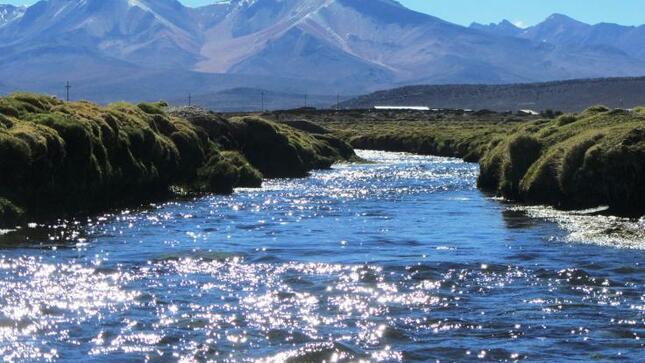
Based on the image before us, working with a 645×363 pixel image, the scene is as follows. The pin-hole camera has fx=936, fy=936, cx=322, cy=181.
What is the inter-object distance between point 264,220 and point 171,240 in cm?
678

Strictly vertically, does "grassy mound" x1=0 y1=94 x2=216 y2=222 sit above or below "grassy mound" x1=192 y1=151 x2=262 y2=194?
above

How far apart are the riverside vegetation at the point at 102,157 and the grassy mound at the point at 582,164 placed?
15.3m

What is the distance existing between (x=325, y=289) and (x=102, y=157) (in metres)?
19.5

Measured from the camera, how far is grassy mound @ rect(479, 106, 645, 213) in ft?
109

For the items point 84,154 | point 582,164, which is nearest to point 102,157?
point 84,154

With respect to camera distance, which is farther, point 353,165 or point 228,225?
point 353,165

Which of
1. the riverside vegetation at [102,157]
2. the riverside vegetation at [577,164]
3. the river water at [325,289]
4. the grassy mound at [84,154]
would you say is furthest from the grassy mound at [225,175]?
the riverside vegetation at [577,164]

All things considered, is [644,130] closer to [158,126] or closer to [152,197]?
[152,197]

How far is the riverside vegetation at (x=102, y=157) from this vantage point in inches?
1242

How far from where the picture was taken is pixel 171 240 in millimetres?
28656

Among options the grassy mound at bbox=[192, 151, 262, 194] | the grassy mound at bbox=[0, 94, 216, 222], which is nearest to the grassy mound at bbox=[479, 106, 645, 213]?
the grassy mound at bbox=[192, 151, 262, 194]

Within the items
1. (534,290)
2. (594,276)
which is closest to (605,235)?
(594,276)

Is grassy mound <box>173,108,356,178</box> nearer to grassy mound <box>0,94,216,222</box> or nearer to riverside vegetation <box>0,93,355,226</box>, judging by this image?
riverside vegetation <box>0,93,355,226</box>

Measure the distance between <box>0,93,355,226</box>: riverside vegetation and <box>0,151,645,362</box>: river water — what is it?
1.56 metres
